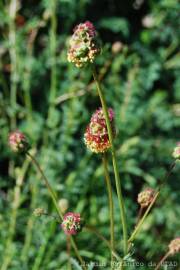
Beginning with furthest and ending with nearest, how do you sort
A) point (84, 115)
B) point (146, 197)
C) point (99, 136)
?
1. point (84, 115)
2. point (146, 197)
3. point (99, 136)

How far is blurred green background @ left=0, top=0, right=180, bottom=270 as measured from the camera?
168cm

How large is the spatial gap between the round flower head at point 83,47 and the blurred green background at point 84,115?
93 cm

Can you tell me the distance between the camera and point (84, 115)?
1866 millimetres

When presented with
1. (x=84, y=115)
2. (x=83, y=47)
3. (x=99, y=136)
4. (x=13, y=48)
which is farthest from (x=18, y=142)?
(x=13, y=48)

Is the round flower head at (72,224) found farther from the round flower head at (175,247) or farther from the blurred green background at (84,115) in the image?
the blurred green background at (84,115)

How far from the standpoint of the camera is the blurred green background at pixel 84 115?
1.68 m

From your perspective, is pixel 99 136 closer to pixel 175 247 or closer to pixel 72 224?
pixel 72 224

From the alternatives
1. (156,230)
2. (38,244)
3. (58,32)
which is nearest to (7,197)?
(38,244)

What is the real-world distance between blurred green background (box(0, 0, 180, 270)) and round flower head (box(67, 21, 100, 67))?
0.93 m

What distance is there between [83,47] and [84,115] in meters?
1.16

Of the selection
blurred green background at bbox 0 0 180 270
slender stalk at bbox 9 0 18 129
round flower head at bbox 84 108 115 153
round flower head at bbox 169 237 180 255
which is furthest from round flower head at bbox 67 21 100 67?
slender stalk at bbox 9 0 18 129

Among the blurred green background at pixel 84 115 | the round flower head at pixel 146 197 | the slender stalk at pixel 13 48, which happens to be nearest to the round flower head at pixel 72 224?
the round flower head at pixel 146 197

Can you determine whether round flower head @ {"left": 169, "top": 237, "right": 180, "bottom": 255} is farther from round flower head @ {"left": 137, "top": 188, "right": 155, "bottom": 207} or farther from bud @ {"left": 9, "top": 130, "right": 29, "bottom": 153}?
bud @ {"left": 9, "top": 130, "right": 29, "bottom": 153}

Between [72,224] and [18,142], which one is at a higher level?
[18,142]
